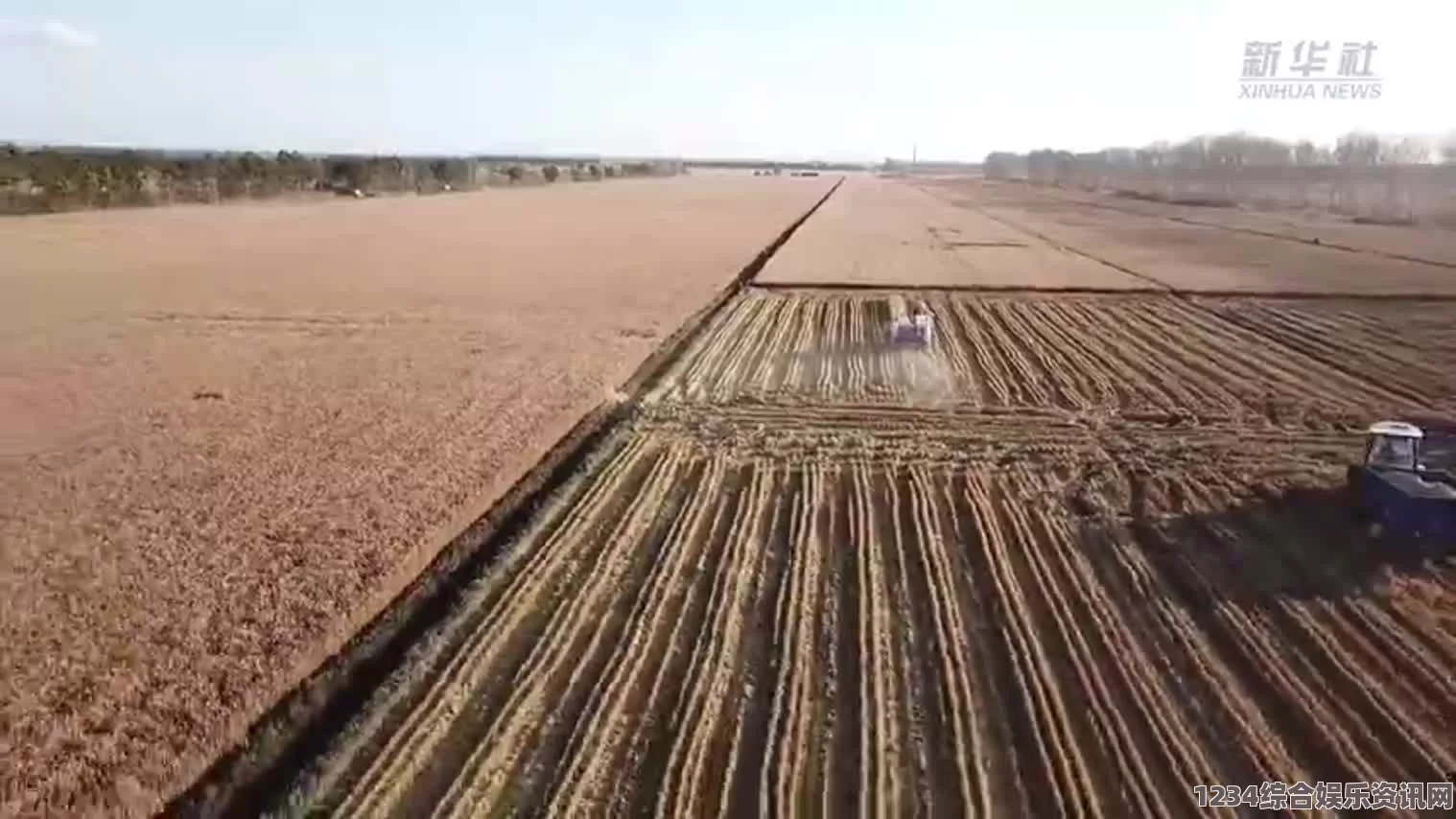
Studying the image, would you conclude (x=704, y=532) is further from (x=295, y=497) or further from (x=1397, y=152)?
(x=1397, y=152)

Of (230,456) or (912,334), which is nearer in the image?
(230,456)

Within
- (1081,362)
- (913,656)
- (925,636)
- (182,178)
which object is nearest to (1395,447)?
(925,636)

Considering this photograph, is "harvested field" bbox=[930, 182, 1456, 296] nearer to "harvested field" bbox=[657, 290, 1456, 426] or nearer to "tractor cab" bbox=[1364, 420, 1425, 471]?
"harvested field" bbox=[657, 290, 1456, 426]

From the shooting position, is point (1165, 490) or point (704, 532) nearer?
point (704, 532)

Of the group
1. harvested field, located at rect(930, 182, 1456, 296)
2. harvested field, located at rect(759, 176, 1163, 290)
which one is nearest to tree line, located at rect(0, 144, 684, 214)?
harvested field, located at rect(759, 176, 1163, 290)

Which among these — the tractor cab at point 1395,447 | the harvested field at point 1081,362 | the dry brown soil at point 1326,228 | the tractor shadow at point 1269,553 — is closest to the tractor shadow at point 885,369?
the harvested field at point 1081,362

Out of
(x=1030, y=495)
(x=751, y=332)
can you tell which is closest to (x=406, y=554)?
(x=1030, y=495)

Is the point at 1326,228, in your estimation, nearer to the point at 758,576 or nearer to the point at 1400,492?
the point at 1400,492
